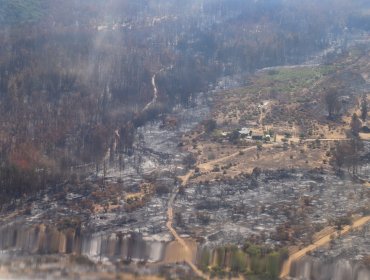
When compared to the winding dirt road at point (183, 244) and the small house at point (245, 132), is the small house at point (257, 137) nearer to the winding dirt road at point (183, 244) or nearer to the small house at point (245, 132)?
the small house at point (245, 132)

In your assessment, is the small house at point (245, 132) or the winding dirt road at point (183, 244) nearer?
the winding dirt road at point (183, 244)

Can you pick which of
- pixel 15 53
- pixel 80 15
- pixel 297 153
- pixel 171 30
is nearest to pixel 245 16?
pixel 171 30

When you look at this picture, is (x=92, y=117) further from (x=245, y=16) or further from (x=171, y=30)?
(x=245, y=16)

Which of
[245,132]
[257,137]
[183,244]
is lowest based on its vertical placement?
[183,244]

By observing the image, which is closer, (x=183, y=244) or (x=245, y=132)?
(x=183, y=244)

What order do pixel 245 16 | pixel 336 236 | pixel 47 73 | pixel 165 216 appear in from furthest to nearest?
1. pixel 245 16
2. pixel 47 73
3. pixel 165 216
4. pixel 336 236

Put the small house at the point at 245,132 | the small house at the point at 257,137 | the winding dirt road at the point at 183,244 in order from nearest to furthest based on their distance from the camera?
the winding dirt road at the point at 183,244, the small house at the point at 257,137, the small house at the point at 245,132

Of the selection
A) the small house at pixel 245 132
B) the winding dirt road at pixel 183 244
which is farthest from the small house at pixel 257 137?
the winding dirt road at pixel 183 244

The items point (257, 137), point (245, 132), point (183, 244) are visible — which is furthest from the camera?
point (245, 132)

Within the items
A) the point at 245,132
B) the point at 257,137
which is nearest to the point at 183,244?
the point at 257,137

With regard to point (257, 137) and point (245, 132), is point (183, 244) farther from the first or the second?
point (245, 132)

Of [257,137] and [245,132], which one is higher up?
[245,132]
